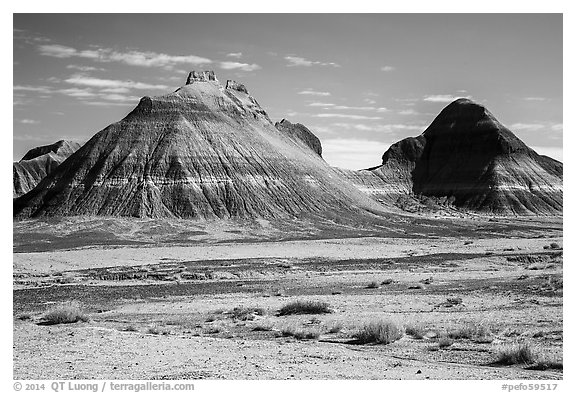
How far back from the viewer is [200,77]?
461 feet

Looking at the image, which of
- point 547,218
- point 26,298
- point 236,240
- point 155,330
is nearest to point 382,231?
point 236,240

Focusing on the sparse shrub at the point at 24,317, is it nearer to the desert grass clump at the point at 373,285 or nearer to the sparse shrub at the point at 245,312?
the sparse shrub at the point at 245,312

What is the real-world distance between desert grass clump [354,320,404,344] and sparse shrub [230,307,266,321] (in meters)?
5.86

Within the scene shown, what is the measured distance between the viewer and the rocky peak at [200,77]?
138 m

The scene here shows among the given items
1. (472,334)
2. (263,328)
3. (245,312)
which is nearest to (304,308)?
(245,312)

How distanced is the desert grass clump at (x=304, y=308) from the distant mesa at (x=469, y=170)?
5072 inches

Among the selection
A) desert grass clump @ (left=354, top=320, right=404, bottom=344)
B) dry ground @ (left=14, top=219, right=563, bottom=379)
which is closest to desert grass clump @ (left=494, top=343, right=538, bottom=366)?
dry ground @ (left=14, top=219, right=563, bottom=379)

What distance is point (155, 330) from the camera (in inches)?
875

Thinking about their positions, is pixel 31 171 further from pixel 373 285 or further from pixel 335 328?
pixel 335 328

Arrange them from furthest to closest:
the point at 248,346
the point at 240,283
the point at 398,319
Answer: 1. the point at 240,283
2. the point at 398,319
3. the point at 248,346

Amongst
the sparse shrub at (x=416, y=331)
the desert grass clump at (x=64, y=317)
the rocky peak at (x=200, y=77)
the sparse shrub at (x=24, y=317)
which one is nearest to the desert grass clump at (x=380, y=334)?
the sparse shrub at (x=416, y=331)

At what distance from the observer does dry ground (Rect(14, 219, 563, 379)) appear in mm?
16516

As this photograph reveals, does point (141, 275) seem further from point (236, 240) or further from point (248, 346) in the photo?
point (236, 240)
